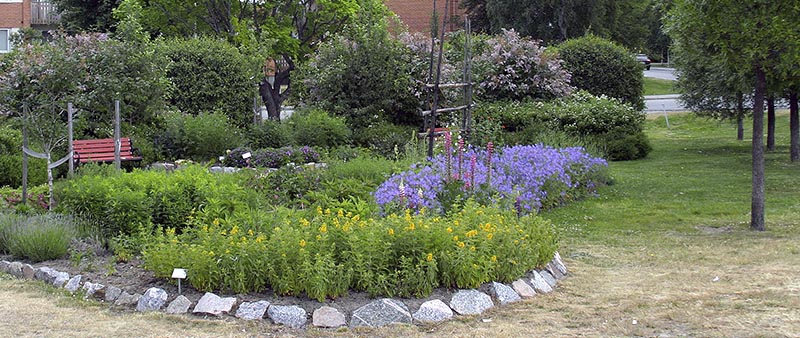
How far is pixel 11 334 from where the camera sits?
5.93 metres

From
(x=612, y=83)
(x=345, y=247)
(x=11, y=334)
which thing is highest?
(x=612, y=83)

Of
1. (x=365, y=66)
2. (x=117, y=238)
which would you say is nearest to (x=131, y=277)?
(x=117, y=238)

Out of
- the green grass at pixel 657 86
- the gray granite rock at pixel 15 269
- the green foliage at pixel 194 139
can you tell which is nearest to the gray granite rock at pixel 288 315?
the gray granite rock at pixel 15 269

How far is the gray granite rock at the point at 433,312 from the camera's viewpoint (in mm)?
6230

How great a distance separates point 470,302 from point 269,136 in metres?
11.3

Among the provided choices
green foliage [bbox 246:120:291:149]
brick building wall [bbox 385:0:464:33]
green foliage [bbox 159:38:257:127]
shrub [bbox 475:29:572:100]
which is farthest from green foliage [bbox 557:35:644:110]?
brick building wall [bbox 385:0:464:33]

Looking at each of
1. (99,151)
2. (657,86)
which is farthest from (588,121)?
(657,86)

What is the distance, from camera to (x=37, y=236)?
7777 millimetres

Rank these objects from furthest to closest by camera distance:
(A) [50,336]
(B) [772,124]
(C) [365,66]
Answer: (B) [772,124] → (C) [365,66] → (A) [50,336]

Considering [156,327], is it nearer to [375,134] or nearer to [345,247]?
[345,247]

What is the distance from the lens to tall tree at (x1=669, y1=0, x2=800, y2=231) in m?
9.92

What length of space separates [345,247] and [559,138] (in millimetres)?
10091

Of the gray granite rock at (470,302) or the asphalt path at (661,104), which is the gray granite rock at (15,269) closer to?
the gray granite rock at (470,302)

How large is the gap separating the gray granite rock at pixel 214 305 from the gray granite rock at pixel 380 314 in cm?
93
